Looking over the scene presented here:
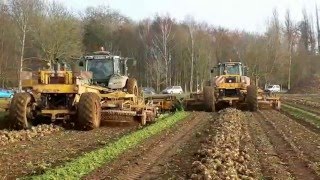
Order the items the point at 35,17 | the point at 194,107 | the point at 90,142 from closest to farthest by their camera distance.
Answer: the point at 90,142, the point at 194,107, the point at 35,17

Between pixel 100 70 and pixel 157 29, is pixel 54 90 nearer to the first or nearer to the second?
pixel 100 70

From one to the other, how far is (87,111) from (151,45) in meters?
52.2

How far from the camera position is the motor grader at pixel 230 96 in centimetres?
2497

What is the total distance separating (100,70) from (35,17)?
28.6 meters

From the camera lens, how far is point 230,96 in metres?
26.4

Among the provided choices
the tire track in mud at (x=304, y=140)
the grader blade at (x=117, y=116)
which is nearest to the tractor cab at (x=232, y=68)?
the tire track in mud at (x=304, y=140)

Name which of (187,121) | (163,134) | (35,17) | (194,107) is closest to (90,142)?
(163,134)

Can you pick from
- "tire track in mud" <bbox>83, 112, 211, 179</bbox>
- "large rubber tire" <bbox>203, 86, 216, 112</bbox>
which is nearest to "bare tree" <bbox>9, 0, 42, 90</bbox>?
"large rubber tire" <bbox>203, 86, 216, 112</bbox>

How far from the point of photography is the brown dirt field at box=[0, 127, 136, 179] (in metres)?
8.84

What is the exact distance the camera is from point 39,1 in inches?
1881

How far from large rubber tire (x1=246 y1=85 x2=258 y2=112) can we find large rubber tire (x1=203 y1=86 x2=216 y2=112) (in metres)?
1.78

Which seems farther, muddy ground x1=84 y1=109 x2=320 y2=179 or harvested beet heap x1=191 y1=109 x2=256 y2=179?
muddy ground x1=84 y1=109 x2=320 y2=179

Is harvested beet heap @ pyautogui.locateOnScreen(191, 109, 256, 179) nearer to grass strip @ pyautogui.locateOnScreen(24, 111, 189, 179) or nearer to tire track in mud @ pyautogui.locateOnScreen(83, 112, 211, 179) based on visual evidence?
tire track in mud @ pyautogui.locateOnScreen(83, 112, 211, 179)

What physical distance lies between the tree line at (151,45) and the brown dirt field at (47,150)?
105 ft
